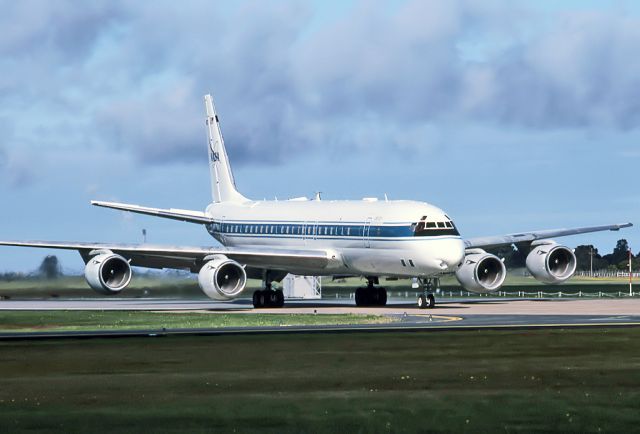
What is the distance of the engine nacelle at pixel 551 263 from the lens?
6594 cm

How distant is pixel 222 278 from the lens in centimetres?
6038

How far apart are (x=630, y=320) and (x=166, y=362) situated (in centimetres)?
2165

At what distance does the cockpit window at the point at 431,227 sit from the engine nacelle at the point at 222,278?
343 inches

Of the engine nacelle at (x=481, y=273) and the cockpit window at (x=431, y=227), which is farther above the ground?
the cockpit window at (x=431, y=227)

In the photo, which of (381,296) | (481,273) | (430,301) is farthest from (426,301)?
(381,296)

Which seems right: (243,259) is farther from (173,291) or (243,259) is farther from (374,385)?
(374,385)

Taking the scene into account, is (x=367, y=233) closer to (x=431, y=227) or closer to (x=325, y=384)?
(x=431, y=227)

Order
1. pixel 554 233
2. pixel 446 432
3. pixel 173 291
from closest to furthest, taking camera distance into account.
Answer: pixel 446 432
pixel 554 233
pixel 173 291

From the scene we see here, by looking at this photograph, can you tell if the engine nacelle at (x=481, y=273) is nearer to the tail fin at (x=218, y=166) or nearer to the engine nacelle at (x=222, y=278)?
the engine nacelle at (x=222, y=278)

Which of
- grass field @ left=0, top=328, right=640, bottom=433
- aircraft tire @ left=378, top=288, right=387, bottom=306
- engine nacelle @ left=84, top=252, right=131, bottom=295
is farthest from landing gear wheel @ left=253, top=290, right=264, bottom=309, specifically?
grass field @ left=0, top=328, right=640, bottom=433

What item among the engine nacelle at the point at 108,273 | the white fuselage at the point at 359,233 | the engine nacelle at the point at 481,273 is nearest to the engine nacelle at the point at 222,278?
the engine nacelle at the point at 108,273

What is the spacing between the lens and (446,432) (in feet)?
55.1

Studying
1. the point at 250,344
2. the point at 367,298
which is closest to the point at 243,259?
the point at 367,298

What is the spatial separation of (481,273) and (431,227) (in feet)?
22.8
